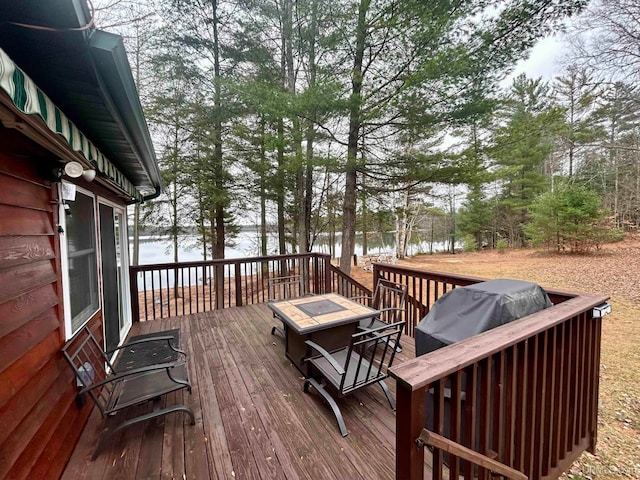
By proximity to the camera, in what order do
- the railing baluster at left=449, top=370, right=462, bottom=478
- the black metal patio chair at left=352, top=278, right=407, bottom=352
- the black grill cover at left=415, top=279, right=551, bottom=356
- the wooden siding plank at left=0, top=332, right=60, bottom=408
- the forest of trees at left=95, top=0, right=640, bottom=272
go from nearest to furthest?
the railing baluster at left=449, top=370, right=462, bottom=478, the wooden siding plank at left=0, top=332, right=60, bottom=408, the black grill cover at left=415, top=279, right=551, bottom=356, the black metal patio chair at left=352, top=278, right=407, bottom=352, the forest of trees at left=95, top=0, right=640, bottom=272

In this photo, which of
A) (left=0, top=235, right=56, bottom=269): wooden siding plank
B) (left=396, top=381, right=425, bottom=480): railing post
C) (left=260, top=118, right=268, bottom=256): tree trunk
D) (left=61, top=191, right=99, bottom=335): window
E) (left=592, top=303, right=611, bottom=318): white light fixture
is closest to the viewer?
(left=396, top=381, right=425, bottom=480): railing post

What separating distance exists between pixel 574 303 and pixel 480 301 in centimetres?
78

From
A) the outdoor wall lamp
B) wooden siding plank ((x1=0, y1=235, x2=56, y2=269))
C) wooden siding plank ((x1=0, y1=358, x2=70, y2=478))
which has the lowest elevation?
wooden siding plank ((x1=0, y1=358, x2=70, y2=478))

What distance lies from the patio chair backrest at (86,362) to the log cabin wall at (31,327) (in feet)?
0.26

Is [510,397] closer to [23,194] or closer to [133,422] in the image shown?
[133,422]

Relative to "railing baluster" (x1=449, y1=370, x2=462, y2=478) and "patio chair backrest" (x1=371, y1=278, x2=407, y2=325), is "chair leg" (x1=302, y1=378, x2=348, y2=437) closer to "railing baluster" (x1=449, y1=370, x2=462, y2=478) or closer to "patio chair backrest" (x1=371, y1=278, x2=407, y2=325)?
"railing baluster" (x1=449, y1=370, x2=462, y2=478)

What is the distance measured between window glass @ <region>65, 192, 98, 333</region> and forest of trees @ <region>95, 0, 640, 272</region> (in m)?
3.20

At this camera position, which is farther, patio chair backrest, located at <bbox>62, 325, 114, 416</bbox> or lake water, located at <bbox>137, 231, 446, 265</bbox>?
lake water, located at <bbox>137, 231, 446, 265</bbox>

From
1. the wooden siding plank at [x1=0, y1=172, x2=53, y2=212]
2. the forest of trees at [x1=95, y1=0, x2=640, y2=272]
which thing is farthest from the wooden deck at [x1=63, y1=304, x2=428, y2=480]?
the forest of trees at [x1=95, y1=0, x2=640, y2=272]

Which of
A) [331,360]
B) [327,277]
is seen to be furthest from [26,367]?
[327,277]

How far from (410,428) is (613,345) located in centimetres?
558

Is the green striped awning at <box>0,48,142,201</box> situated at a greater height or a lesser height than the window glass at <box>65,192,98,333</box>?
greater

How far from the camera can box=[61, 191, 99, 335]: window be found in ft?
7.05

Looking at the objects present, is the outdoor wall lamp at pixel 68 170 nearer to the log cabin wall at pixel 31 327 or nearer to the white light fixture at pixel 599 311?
the log cabin wall at pixel 31 327
